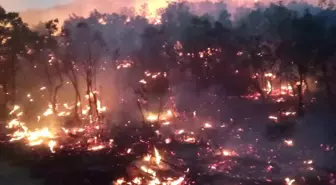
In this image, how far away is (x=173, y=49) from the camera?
44531 mm

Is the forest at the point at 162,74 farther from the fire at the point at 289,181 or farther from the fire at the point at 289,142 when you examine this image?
the fire at the point at 289,181

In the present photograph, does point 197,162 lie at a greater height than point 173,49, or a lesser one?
lesser

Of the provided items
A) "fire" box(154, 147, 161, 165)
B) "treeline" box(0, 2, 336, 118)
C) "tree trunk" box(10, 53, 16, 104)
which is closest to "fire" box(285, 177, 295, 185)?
"fire" box(154, 147, 161, 165)

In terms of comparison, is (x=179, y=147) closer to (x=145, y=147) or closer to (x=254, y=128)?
(x=145, y=147)

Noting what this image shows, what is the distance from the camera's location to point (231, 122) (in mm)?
35094

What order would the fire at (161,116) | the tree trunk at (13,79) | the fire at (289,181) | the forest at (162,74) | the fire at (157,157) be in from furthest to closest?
1. the tree trunk at (13,79)
2. the fire at (161,116)
3. the forest at (162,74)
4. the fire at (157,157)
5. the fire at (289,181)

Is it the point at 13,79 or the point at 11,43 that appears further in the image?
the point at 13,79

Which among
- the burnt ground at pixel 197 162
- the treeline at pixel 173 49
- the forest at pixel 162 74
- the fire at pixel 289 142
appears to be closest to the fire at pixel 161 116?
the forest at pixel 162 74

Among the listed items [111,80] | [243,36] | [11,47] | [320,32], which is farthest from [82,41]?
[320,32]

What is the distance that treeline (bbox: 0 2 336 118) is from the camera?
3894cm

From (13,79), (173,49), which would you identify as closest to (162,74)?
(173,49)

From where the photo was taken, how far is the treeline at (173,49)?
38.9 metres

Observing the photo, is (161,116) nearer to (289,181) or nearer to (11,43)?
(11,43)

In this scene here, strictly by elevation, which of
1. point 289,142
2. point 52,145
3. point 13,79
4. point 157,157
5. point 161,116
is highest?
point 13,79
